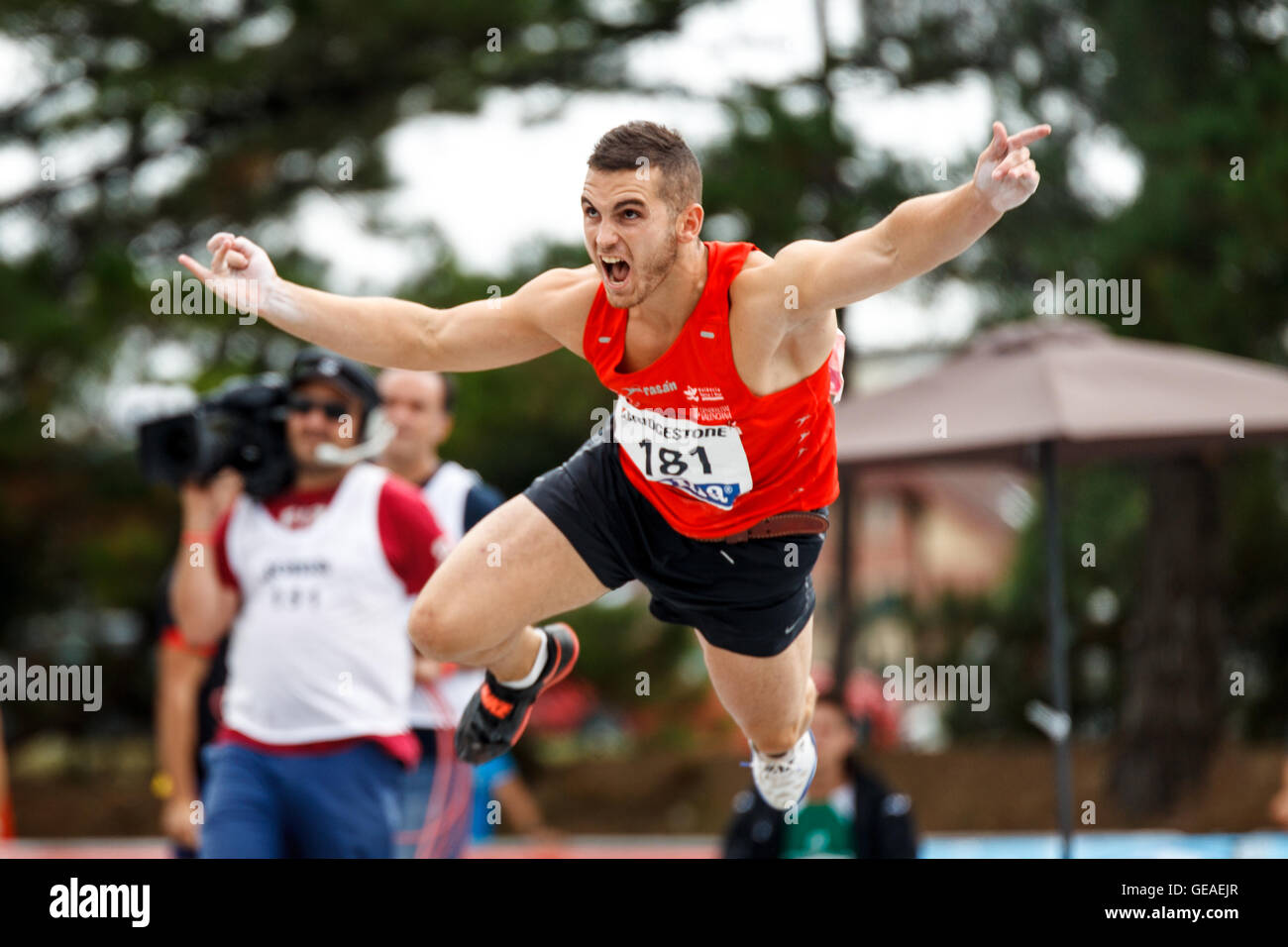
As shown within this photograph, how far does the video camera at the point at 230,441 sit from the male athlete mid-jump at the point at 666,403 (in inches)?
35.6

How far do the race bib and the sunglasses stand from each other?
1.30m

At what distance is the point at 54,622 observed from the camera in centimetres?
1251

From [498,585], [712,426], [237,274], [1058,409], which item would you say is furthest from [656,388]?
[1058,409]

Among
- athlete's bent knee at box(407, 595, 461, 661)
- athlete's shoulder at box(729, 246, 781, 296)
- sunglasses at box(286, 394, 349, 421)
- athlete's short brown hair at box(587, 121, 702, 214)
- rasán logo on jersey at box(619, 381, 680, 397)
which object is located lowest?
athlete's bent knee at box(407, 595, 461, 661)

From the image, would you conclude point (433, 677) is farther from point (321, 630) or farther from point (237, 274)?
point (237, 274)

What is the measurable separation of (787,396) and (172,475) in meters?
2.23

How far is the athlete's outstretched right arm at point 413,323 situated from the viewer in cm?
356

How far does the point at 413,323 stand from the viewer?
3676 mm

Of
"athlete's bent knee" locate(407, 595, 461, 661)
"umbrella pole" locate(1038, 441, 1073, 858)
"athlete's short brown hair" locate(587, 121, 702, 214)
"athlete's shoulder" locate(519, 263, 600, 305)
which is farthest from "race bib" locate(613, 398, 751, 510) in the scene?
"umbrella pole" locate(1038, 441, 1073, 858)

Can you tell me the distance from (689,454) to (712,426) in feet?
0.28

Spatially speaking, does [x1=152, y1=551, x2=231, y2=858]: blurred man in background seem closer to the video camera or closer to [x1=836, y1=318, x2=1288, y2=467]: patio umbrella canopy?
the video camera

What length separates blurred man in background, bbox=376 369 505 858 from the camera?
514 centimetres

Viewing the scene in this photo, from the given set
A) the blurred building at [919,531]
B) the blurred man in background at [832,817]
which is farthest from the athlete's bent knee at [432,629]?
the blurred building at [919,531]

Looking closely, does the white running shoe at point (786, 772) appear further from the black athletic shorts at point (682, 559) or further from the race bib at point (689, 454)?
the race bib at point (689, 454)
